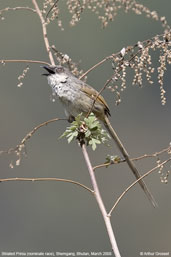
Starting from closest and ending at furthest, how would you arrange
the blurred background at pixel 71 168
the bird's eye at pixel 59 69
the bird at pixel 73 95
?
the bird's eye at pixel 59 69, the bird at pixel 73 95, the blurred background at pixel 71 168

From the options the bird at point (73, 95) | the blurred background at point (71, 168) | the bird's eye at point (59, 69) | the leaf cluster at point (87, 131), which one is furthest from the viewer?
the blurred background at point (71, 168)

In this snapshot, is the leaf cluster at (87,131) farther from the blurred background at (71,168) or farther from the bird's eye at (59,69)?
the blurred background at (71,168)

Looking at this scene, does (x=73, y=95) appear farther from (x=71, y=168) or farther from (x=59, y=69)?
(x=71, y=168)

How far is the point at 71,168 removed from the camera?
92.7ft

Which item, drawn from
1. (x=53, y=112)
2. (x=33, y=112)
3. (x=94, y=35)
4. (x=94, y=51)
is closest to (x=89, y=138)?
(x=53, y=112)

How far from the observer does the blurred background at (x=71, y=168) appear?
77.7 ft

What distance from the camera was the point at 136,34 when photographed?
123 feet

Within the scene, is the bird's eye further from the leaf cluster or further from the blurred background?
the blurred background

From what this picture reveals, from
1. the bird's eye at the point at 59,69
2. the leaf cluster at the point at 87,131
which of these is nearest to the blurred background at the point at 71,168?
the bird's eye at the point at 59,69

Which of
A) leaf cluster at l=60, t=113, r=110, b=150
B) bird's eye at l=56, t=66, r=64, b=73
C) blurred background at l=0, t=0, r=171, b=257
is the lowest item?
leaf cluster at l=60, t=113, r=110, b=150

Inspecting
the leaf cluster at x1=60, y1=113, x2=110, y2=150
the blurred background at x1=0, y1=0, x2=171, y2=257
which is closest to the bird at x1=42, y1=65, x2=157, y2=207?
the leaf cluster at x1=60, y1=113, x2=110, y2=150

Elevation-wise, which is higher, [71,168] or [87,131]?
[71,168]

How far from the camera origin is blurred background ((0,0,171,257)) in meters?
23.7

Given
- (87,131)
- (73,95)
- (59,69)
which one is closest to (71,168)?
(73,95)
